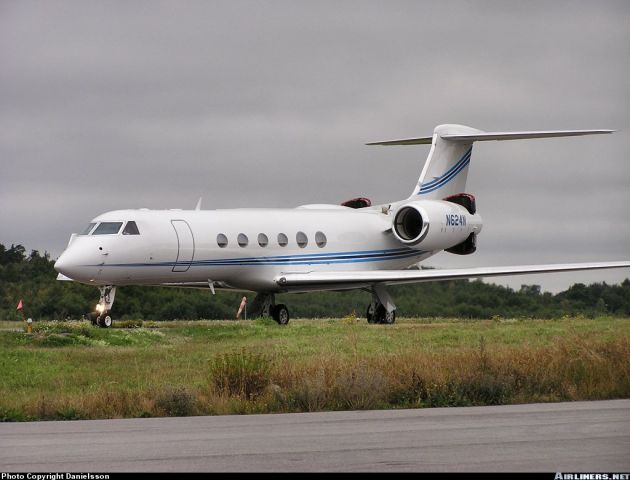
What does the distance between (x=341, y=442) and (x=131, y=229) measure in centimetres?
2062

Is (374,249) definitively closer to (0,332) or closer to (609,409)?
(0,332)

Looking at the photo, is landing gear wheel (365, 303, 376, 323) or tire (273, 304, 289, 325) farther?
landing gear wheel (365, 303, 376, 323)

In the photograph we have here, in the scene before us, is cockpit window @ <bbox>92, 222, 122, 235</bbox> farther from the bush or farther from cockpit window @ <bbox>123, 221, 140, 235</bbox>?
the bush

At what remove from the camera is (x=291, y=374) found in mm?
17594

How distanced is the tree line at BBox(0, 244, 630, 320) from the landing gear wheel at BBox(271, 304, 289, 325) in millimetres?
6750

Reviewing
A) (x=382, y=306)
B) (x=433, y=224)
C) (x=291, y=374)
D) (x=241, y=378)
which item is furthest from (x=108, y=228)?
(x=241, y=378)

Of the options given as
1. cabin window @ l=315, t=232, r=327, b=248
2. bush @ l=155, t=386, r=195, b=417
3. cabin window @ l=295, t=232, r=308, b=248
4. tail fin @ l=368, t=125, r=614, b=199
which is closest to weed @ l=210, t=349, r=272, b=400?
bush @ l=155, t=386, r=195, b=417

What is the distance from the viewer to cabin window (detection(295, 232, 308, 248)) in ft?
119

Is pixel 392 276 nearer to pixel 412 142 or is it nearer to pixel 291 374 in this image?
pixel 412 142

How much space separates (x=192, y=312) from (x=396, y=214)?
10.8m

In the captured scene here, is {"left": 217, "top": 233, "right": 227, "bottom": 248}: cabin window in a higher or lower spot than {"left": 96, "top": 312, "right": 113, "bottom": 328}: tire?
higher

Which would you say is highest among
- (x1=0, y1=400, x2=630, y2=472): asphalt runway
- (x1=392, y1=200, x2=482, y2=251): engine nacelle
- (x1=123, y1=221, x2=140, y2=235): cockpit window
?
(x1=392, y1=200, x2=482, y2=251): engine nacelle

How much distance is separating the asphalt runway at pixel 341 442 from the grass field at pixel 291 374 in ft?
3.44

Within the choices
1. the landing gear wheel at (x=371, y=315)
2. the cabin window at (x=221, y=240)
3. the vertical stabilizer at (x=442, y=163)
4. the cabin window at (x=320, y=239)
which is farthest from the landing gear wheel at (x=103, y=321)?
the vertical stabilizer at (x=442, y=163)
